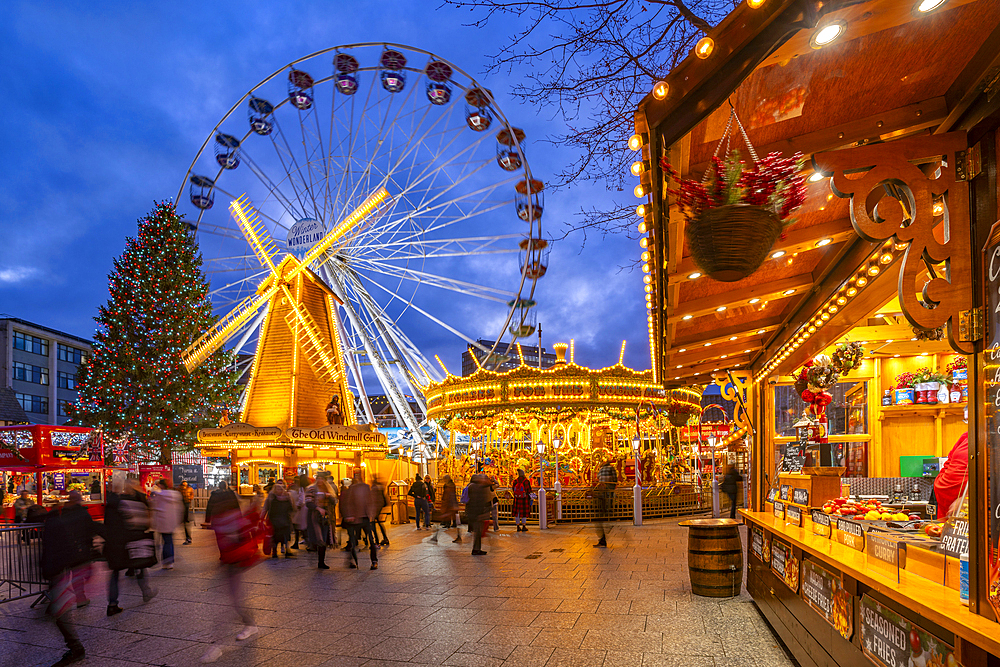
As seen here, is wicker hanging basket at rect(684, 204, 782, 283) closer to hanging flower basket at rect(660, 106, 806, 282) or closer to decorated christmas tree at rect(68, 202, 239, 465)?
hanging flower basket at rect(660, 106, 806, 282)

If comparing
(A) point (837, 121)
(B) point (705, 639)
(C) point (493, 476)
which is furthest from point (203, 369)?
(A) point (837, 121)

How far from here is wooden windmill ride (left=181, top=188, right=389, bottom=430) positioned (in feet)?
77.4

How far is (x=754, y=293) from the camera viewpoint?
6012 mm

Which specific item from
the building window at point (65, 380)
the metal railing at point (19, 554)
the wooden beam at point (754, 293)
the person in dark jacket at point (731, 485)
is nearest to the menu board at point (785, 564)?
the wooden beam at point (754, 293)

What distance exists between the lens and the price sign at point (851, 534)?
405 centimetres

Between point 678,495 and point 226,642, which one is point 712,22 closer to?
point 226,642

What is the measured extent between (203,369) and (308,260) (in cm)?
932

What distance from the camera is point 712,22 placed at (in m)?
4.47

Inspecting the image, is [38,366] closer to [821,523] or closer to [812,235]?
[821,523]

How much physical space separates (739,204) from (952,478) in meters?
2.15

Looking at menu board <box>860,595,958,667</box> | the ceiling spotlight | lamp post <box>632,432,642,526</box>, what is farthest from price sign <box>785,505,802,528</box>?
lamp post <box>632,432,642,526</box>

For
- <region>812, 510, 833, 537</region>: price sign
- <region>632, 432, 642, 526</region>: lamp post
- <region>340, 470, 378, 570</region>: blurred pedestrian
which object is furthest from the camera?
<region>632, 432, 642, 526</region>: lamp post

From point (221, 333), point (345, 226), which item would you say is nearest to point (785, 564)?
point (345, 226)

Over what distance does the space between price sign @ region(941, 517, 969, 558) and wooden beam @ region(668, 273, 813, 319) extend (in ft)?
10.3
